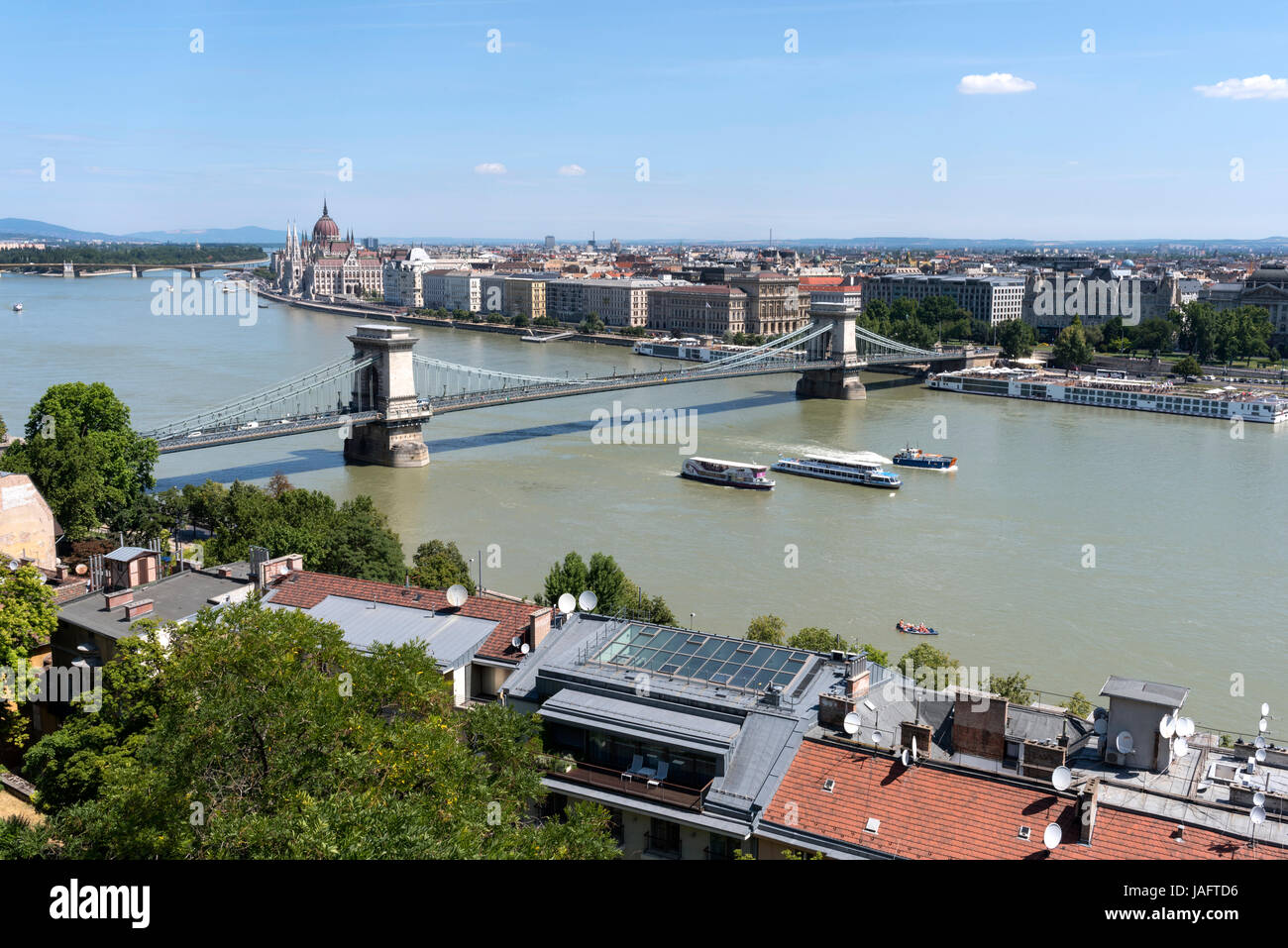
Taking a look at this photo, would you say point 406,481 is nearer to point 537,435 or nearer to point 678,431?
point 537,435

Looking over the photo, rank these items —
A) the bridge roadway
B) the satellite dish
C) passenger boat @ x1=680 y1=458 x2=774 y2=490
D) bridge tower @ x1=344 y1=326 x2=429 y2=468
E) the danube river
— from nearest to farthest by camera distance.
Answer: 1. the satellite dish
2. the danube river
3. passenger boat @ x1=680 y1=458 x2=774 y2=490
4. the bridge roadway
5. bridge tower @ x1=344 y1=326 x2=429 y2=468

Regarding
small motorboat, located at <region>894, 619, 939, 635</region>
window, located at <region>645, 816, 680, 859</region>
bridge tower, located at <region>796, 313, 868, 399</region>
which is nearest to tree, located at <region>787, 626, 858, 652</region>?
small motorboat, located at <region>894, 619, 939, 635</region>

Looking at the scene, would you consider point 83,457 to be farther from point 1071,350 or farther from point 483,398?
point 1071,350

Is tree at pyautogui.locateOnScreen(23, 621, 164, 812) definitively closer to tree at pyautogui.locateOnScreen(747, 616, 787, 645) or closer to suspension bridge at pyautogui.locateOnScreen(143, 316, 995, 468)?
tree at pyautogui.locateOnScreen(747, 616, 787, 645)

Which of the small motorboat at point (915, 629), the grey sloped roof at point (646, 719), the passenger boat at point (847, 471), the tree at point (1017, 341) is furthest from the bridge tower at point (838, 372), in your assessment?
the grey sloped roof at point (646, 719)

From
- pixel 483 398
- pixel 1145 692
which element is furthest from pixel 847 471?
pixel 1145 692
